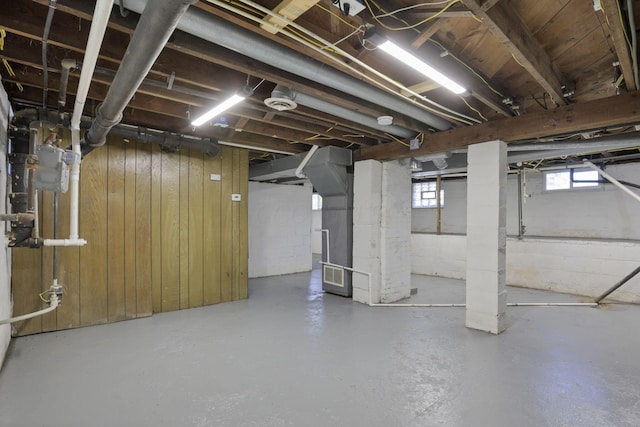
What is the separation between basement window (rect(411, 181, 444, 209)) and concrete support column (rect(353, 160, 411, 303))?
139 inches

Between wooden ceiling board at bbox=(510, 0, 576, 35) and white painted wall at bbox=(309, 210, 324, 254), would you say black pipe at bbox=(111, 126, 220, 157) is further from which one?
white painted wall at bbox=(309, 210, 324, 254)

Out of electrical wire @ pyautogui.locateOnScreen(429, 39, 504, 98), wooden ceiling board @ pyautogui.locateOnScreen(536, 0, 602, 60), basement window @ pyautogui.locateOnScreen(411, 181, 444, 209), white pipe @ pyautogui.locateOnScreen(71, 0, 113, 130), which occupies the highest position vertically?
wooden ceiling board @ pyautogui.locateOnScreen(536, 0, 602, 60)

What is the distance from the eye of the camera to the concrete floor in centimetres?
196

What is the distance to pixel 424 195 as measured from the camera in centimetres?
815

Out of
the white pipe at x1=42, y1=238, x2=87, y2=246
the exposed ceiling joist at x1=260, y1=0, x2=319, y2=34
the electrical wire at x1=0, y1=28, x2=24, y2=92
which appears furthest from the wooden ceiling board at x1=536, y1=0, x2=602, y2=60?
the white pipe at x1=42, y1=238, x2=87, y2=246

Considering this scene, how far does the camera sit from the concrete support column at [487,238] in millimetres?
Answer: 3336

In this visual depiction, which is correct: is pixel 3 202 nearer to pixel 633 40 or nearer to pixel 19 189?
pixel 19 189

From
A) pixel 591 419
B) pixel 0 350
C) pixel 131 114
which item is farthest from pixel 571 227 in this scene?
pixel 0 350

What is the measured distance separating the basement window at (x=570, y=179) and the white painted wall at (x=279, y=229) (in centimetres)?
500

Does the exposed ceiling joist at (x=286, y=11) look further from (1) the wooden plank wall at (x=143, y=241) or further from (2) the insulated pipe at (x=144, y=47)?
(1) the wooden plank wall at (x=143, y=241)

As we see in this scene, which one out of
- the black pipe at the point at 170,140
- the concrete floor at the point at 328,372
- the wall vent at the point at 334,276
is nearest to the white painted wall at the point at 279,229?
the wall vent at the point at 334,276

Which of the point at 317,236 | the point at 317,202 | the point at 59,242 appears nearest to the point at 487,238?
the point at 59,242

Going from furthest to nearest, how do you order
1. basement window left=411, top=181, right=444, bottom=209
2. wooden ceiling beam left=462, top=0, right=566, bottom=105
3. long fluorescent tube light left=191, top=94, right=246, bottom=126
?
basement window left=411, top=181, right=444, bottom=209
long fluorescent tube light left=191, top=94, right=246, bottom=126
wooden ceiling beam left=462, top=0, right=566, bottom=105

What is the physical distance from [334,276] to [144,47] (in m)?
4.07
